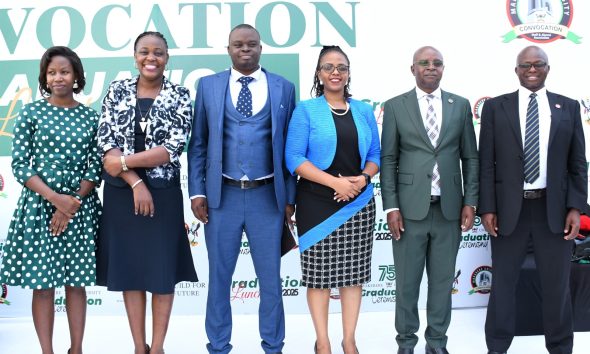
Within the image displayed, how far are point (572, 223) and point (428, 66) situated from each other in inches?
→ 45.7

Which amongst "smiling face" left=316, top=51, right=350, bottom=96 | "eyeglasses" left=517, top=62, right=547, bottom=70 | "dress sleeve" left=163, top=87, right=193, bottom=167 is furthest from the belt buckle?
"dress sleeve" left=163, top=87, right=193, bottom=167

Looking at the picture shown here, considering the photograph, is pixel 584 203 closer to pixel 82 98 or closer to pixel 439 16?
pixel 439 16

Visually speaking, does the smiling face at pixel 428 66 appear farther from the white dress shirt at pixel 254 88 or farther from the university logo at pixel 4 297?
the university logo at pixel 4 297

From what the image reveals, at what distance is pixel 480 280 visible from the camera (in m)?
4.29

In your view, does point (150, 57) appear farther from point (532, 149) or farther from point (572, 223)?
point (572, 223)

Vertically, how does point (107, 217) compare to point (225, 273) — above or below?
above

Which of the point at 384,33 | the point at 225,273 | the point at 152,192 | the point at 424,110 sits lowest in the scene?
the point at 225,273

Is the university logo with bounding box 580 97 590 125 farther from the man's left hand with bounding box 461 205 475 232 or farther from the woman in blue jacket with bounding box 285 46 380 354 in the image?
the woman in blue jacket with bounding box 285 46 380 354

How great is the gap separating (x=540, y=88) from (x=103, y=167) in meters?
2.45

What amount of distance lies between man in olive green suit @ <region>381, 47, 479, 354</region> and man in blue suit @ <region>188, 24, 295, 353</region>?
0.61 meters

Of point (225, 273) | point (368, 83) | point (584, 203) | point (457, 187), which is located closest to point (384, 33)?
point (368, 83)

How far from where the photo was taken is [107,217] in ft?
8.63

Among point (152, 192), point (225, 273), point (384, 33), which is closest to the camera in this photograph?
point (152, 192)

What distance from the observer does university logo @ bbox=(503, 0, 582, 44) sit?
4.21 meters
